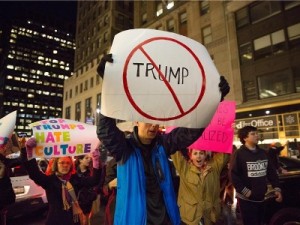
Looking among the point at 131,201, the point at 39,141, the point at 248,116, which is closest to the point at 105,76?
the point at 131,201

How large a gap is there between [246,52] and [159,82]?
22.2 m

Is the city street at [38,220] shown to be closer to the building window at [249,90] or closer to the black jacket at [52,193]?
the black jacket at [52,193]

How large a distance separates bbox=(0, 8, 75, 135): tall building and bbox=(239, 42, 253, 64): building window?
154375 mm

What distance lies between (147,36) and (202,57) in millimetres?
505

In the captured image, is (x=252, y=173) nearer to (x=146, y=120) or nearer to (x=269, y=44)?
(x=146, y=120)

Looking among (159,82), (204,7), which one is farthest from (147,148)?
(204,7)

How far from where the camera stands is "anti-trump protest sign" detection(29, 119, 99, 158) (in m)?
4.06

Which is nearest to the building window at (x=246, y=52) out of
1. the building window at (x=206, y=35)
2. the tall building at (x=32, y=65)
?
the building window at (x=206, y=35)

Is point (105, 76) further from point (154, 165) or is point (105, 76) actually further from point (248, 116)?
point (248, 116)

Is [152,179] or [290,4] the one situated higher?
[290,4]

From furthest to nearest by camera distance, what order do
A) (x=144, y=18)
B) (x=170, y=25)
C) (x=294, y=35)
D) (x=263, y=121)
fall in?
(x=144, y=18) → (x=170, y=25) → (x=263, y=121) → (x=294, y=35)

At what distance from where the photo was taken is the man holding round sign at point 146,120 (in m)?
2.15

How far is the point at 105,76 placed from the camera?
83.4 inches

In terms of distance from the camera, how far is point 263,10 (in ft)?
71.8
